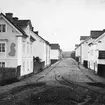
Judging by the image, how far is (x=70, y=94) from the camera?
41.8 feet

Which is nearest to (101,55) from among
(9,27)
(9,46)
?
(9,46)

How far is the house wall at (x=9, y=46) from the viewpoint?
22359mm

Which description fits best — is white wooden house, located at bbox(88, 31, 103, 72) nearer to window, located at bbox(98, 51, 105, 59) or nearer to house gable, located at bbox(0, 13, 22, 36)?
window, located at bbox(98, 51, 105, 59)

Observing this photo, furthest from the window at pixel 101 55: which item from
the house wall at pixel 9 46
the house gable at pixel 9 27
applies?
the house wall at pixel 9 46

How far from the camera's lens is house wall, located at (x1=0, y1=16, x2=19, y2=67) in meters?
22.4

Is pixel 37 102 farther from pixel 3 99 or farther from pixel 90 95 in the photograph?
pixel 90 95

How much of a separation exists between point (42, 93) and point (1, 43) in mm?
12497

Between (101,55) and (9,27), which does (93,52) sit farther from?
(9,27)

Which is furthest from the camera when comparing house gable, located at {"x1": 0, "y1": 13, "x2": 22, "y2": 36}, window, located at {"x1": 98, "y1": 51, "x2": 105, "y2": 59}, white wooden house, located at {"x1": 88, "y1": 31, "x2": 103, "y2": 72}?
white wooden house, located at {"x1": 88, "y1": 31, "x2": 103, "y2": 72}

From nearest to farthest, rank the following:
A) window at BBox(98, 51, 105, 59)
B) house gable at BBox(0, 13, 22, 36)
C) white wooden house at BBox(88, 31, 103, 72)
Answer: house gable at BBox(0, 13, 22, 36) → window at BBox(98, 51, 105, 59) → white wooden house at BBox(88, 31, 103, 72)

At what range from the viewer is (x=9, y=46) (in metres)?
22.5

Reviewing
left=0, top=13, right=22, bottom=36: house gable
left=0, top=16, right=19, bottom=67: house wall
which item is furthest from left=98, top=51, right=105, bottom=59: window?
left=0, top=16, right=19, bottom=67: house wall

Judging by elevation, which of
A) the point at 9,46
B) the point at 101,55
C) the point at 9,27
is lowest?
the point at 101,55

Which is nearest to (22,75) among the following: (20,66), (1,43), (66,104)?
(20,66)
